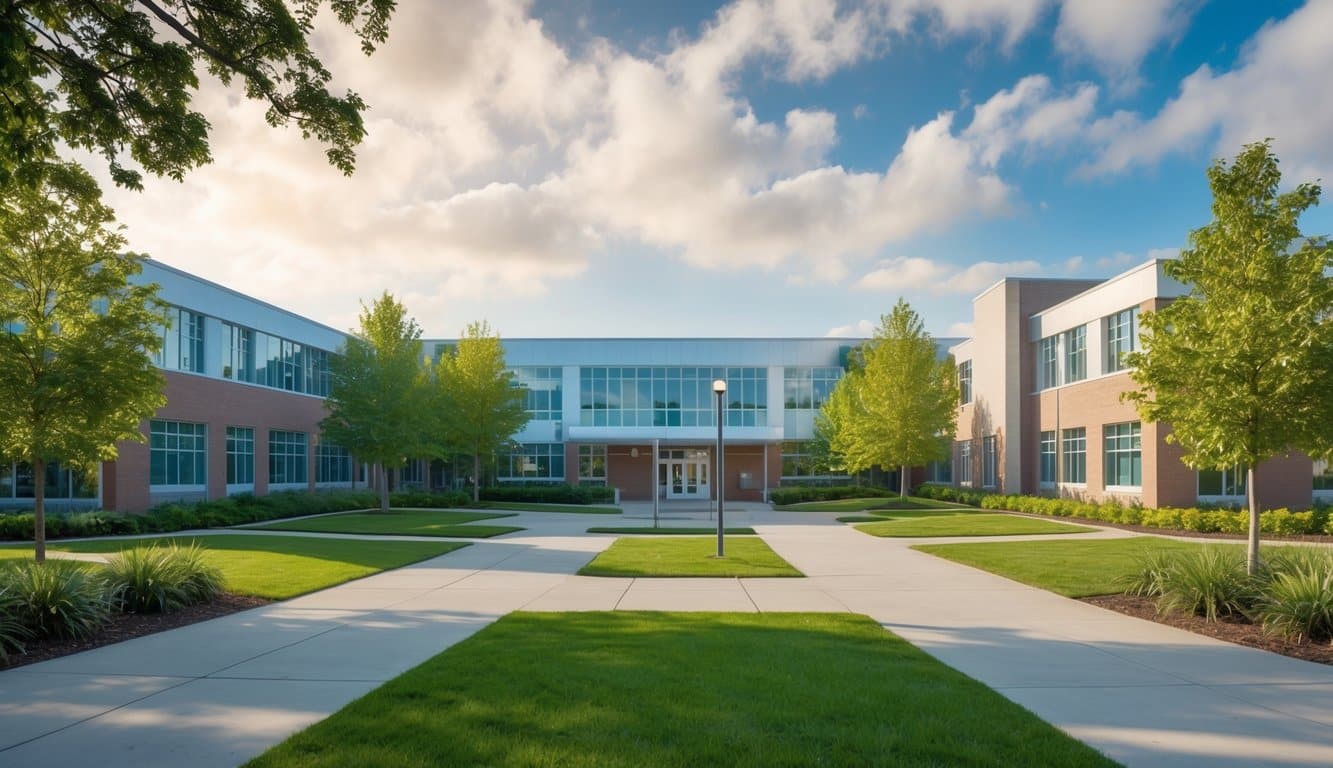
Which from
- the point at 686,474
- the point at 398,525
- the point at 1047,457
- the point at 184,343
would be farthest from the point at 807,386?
the point at 184,343

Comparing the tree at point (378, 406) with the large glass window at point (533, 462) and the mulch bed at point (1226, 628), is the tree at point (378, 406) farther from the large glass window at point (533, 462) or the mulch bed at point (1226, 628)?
the mulch bed at point (1226, 628)

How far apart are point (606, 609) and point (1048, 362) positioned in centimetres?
3197

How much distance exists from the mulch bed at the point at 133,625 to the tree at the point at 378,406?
23.3 meters

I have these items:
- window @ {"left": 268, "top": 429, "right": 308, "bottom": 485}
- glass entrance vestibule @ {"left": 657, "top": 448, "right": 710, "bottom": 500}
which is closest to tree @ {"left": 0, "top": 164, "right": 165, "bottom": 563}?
window @ {"left": 268, "top": 429, "right": 308, "bottom": 485}

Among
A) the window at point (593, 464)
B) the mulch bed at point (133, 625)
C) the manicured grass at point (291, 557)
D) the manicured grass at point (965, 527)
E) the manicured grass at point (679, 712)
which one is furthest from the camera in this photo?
the window at point (593, 464)

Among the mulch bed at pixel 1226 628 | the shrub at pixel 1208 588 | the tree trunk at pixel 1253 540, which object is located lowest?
the mulch bed at pixel 1226 628

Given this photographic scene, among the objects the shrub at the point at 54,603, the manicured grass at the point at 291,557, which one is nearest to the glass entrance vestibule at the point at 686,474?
the manicured grass at the point at 291,557

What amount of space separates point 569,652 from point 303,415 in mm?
36908

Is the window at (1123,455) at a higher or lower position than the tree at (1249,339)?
lower

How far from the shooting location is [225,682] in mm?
7355

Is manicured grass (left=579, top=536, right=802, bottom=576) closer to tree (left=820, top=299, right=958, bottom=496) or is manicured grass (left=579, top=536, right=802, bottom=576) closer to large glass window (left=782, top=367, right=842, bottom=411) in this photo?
tree (left=820, top=299, right=958, bottom=496)

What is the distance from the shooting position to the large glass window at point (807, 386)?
2067 inches

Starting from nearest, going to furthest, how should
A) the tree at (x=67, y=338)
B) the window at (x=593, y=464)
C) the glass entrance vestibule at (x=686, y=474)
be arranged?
the tree at (x=67, y=338)
the glass entrance vestibule at (x=686, y=474)
the window at (x=593, y=464)

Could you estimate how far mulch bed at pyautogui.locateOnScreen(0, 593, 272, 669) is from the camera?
27.9 feet
